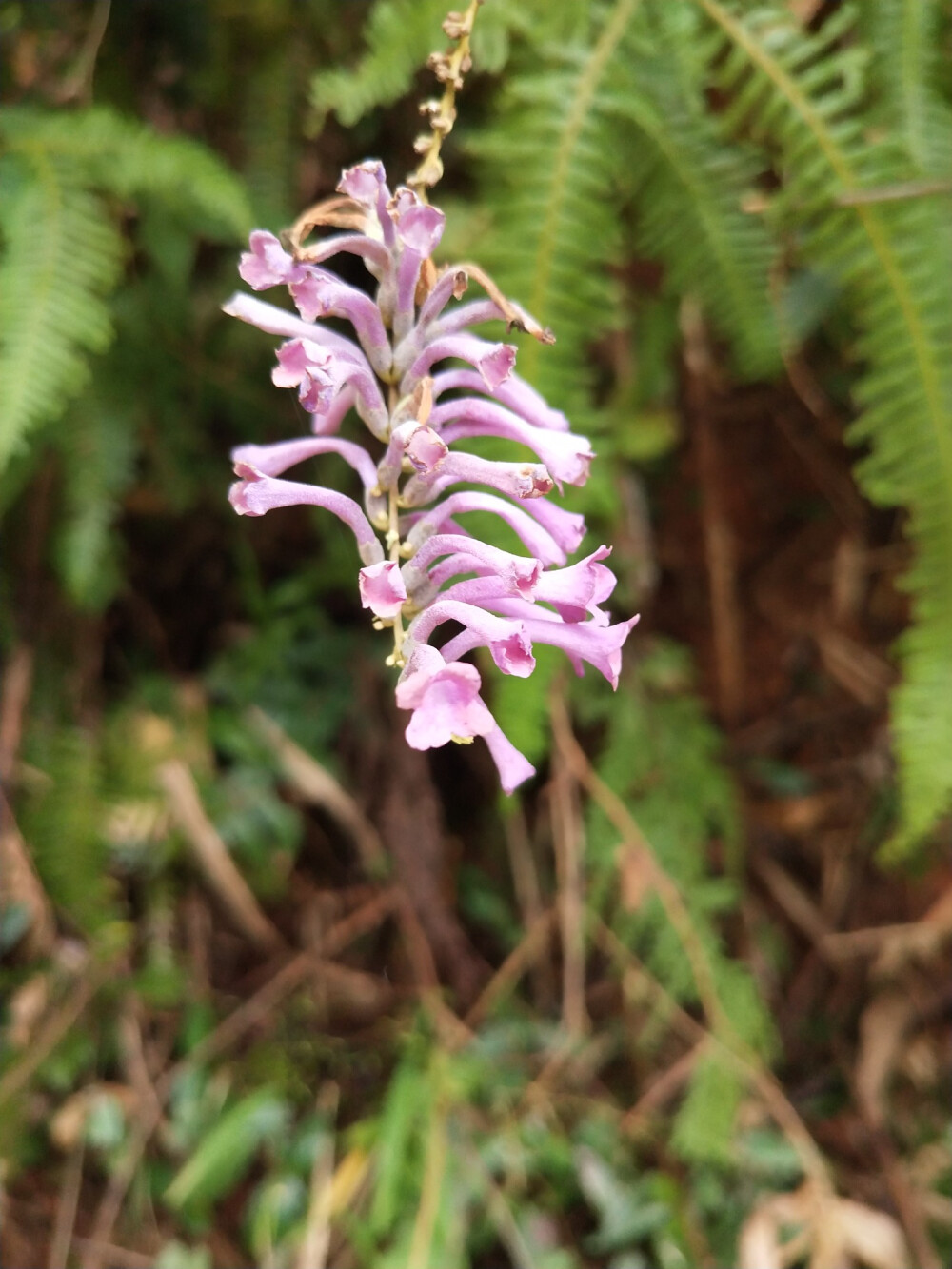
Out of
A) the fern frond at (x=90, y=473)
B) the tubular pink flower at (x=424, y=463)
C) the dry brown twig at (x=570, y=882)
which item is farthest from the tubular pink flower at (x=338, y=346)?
the dry brown twig at (x=570, y=882)

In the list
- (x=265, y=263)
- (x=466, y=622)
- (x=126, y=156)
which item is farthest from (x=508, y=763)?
(x=126, y=156)

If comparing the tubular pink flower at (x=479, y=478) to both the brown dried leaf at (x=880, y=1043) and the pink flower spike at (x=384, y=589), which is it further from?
the brown dried leaf at (x=880, y=1043)

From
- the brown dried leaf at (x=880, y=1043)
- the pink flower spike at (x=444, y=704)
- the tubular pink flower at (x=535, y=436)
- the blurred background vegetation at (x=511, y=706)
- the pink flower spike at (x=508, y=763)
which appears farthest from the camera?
the brown dried leaf at (x=880, y=1043)

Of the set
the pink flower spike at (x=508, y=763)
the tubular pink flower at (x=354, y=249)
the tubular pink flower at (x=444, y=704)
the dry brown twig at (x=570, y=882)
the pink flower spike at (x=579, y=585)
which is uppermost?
the tubular pink flower at (x=354, y=249)

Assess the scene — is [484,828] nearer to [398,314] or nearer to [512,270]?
[512,270]

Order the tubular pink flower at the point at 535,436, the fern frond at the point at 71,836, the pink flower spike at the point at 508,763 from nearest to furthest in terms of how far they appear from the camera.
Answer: the pink flower spike at the point at 508,763 < the tubular pink flower at the point at 535,436 < the fern frond at the point at 71,836

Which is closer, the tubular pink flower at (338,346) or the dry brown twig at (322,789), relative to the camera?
the tubular pink flower at (338,346)

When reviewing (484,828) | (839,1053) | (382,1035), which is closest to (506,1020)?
(382,1035)
